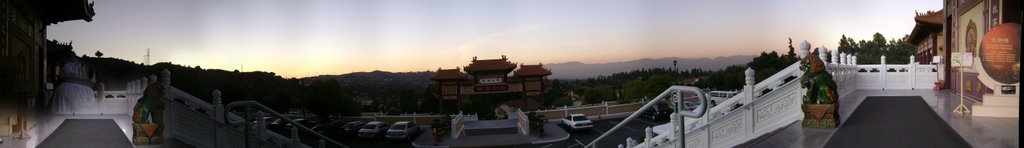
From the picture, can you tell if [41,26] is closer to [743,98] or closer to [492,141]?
[743,98]

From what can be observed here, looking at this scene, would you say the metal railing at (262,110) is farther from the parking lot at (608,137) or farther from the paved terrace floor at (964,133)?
the parking lot at (608,137)

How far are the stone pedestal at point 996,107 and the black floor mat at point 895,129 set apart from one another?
0.25m

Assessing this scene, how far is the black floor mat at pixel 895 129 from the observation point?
120 inches

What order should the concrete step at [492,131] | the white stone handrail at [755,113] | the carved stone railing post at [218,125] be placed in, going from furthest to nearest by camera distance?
the concrete step at [492,131] < the white stone handrail at [755,113] < the carved stone railing post at [218,125]

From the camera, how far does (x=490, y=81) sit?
1608cm

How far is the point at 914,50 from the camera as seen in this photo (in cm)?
1466

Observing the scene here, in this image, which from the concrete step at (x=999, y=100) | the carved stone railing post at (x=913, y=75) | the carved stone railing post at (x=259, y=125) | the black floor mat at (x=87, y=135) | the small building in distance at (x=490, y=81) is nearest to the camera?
the black floor mat at (x=87, y=135)

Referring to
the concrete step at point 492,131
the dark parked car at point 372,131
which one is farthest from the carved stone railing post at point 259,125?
the concrete step at point 492,131

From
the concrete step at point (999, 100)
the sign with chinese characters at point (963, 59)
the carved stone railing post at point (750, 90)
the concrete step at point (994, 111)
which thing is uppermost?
the sign with chinese characters at point (963, 59)

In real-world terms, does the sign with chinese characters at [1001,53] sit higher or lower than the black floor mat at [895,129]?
higher

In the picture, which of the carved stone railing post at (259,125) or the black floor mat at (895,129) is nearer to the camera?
the black floor mat at (895,129)

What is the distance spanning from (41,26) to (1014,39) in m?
4.42

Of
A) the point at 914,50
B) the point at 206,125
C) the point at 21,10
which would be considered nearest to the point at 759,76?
the point at 914,50

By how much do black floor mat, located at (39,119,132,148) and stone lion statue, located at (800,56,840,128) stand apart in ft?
12.3
